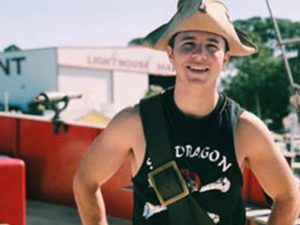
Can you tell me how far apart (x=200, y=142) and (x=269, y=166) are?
27 cm

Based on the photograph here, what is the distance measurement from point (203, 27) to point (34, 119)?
4.12 m

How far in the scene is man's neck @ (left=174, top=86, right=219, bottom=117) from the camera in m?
1.79

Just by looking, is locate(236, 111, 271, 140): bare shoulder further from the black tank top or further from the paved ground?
the paved ground

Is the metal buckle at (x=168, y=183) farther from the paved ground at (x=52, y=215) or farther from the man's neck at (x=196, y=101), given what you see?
the paved ground at (x=52, y=215)

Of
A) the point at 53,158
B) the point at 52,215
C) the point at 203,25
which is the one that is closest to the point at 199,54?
the point at 203,25

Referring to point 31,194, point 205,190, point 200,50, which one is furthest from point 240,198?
point 31,194

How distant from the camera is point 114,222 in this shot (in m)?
4.71

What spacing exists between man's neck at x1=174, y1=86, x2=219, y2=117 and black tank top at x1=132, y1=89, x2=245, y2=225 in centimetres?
2

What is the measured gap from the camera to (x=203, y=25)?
1.75 m

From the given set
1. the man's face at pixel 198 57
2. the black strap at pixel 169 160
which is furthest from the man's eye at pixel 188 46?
the black strap at pixel 169 160

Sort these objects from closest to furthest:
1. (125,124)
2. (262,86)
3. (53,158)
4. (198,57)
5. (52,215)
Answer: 1. (198,57)
2. (125,124)
3. (52,215)
4. (53,158)
5. (262,86)

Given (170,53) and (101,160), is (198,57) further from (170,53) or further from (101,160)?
(101,160)

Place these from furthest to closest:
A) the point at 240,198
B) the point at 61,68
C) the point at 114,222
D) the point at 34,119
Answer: the point at 61,68 → the point at 34,119 → the point at 114,222 → the point at 240,198

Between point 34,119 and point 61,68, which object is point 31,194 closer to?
point 34,119
